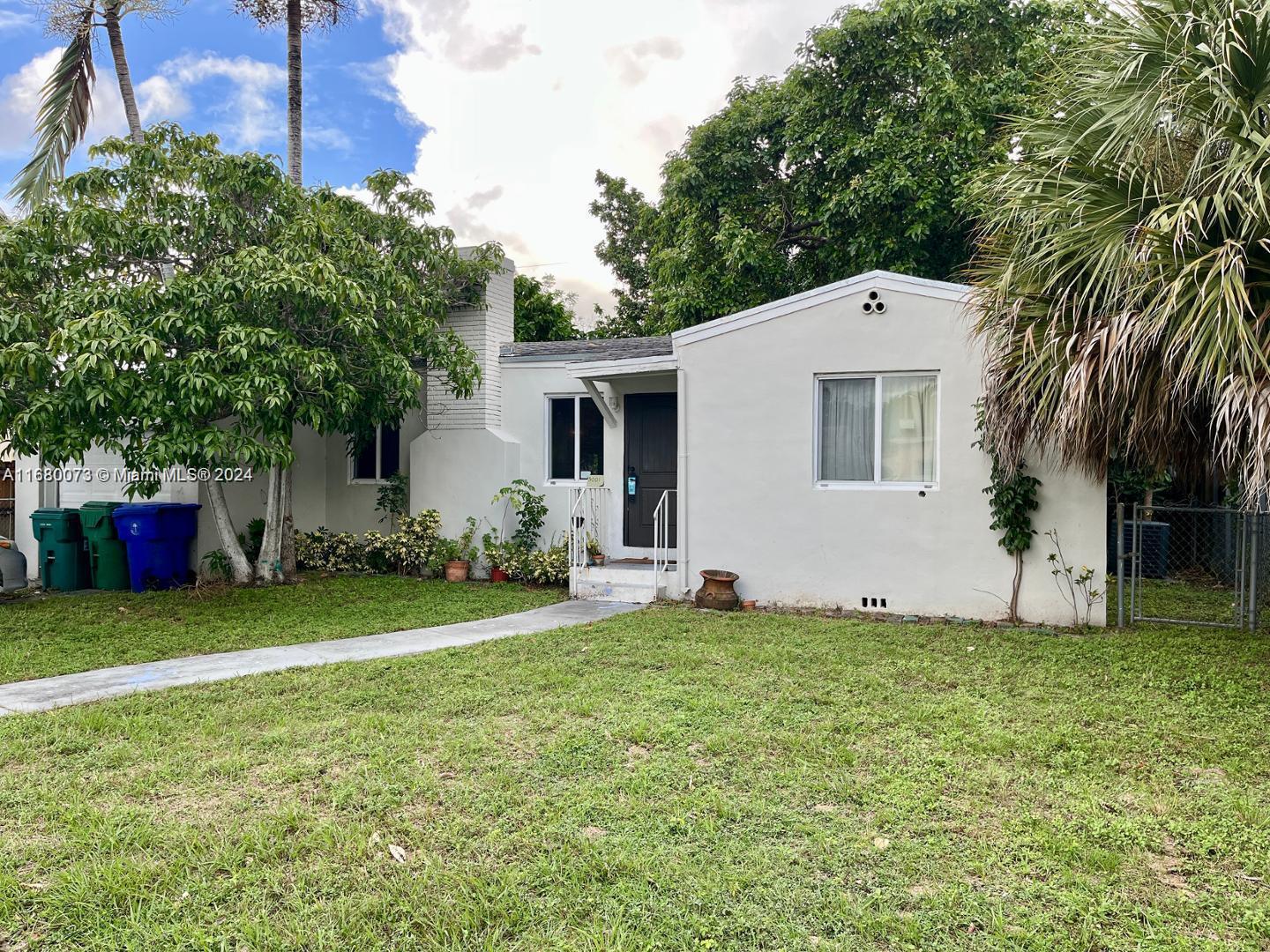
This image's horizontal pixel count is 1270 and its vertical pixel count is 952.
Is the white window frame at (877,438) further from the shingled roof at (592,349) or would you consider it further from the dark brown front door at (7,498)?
the dark brown front door at (7,498)

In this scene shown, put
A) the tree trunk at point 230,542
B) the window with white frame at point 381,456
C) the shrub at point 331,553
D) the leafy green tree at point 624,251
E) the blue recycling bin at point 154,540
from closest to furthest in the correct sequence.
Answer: the blue recycling bin at point 154,540 < the tree trunk at point 230,542 < the shrub at point 331,553 < the window with white frame at point 381,456 < the leafy green tree at point 624,251

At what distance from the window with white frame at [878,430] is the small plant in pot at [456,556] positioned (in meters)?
5.09

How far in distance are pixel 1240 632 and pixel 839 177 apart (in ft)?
33.0

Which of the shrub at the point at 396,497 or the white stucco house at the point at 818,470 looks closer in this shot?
the white stucco house at the point at 818,470

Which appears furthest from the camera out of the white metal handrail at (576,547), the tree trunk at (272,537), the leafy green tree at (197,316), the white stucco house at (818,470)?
the tree trunk at (272,537)

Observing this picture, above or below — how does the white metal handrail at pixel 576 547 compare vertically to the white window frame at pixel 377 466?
below

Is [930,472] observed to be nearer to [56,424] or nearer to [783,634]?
[783,634]

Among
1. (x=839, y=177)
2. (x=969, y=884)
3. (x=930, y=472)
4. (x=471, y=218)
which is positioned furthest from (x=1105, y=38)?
(x=471, y=218)

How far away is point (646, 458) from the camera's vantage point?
1088 centimetres

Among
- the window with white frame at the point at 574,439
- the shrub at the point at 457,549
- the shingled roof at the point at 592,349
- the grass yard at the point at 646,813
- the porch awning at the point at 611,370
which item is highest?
the shingled roof at the point at 592,349

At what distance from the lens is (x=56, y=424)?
781 cm

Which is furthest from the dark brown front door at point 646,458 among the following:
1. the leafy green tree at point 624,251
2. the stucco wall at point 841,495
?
the leafy green tree at point 624,251

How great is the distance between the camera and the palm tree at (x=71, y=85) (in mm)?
12414

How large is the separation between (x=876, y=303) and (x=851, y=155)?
681cm
